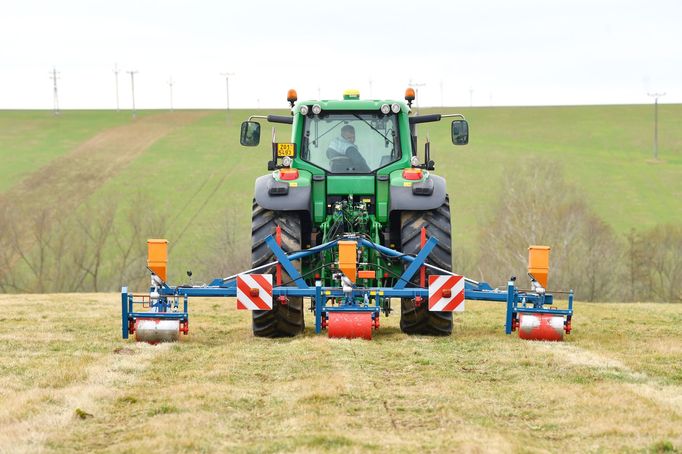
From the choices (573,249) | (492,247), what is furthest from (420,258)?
(492,247)

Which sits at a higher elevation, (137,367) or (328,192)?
(328,192)

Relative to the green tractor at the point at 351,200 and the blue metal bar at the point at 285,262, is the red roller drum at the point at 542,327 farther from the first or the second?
the blue metal bar at the point at 285,262

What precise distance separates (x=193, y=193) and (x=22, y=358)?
149 ft

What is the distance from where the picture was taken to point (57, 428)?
7070 millimetres

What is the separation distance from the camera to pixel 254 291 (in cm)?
1258

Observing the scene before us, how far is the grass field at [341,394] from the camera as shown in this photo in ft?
22.0

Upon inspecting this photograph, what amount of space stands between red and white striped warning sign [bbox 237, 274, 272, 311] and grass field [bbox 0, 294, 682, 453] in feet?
1.35

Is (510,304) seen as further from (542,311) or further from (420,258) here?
(420,258)

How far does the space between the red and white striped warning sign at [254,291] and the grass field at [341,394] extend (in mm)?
412

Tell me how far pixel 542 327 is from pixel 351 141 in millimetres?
3337

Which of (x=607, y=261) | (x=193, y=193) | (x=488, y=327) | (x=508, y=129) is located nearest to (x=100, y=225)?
(x=193, y=193)

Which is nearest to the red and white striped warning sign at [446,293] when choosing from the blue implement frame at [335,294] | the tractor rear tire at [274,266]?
the blue implement frame at [335,294]

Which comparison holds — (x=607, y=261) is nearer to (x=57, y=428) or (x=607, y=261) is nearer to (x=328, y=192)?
(x=328, y=192)

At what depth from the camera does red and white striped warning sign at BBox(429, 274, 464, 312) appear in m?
12.6
